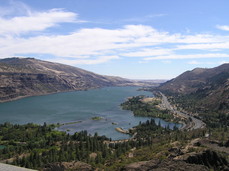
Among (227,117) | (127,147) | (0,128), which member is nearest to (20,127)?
(0,128)

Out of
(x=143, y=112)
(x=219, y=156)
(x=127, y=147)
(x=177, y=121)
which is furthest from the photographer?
(x=143, y=112)

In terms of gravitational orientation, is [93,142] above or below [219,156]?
below

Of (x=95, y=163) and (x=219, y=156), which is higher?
(x=219, y=156)

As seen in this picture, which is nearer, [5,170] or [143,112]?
[5,170]

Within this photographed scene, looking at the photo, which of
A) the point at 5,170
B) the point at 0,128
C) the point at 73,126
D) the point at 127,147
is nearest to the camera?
the point at 5,170

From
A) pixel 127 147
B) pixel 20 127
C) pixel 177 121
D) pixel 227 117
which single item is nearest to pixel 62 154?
pixel 127 147

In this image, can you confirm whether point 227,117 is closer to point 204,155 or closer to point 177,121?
point 177,121

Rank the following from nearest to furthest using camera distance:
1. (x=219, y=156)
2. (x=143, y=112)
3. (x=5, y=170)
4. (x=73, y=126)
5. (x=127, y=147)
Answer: (x=5, y=170) → (x=219, y=156) → (x=127, y=147) → (x=73, y=126) → (x=143, y=112)

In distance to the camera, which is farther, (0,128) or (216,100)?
(216,100)

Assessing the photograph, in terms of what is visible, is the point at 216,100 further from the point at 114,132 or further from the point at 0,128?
the point at 0,128
